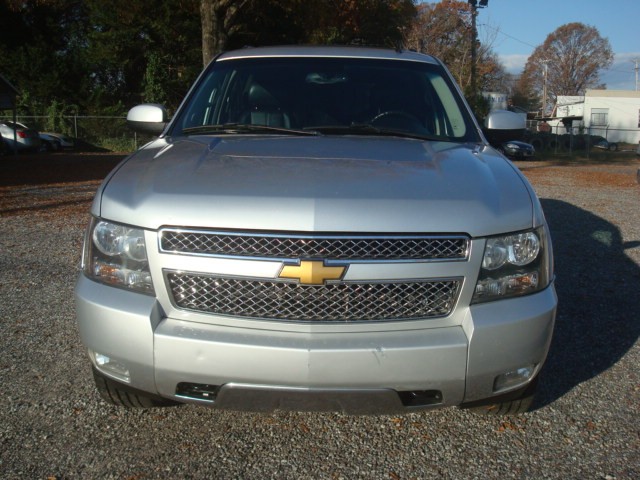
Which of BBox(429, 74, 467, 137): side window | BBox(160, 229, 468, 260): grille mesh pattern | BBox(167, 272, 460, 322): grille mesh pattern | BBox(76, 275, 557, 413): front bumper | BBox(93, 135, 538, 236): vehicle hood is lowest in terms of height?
BBox(76, 275, 557, 413): front bumper

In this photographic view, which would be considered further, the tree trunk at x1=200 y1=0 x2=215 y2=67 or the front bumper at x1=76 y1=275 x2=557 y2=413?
the tree trunk at x1=200 y1=0 x2=215 y2=67

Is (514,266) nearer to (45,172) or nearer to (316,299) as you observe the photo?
(316,299)

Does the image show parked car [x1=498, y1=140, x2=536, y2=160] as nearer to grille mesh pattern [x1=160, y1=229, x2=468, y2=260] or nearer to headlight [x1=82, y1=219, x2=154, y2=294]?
grille mesh pattern [x1=160, y1=229, x2=468, y2=260]

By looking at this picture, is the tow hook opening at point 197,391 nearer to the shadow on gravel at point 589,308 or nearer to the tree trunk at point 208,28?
the shadow on gravel at point 589,308

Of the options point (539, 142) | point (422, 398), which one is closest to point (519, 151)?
point (539, 142)

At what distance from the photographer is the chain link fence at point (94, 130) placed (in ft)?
104

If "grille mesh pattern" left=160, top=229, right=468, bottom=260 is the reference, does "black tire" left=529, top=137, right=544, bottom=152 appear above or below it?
below

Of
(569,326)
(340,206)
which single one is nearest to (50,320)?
(340,206)

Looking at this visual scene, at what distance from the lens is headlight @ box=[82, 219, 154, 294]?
8.57ft

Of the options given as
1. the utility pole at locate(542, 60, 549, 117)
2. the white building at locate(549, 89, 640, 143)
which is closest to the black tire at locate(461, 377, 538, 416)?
the white building at locate(549, 89, 640, 143)

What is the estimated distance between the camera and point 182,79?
31594 millimetres

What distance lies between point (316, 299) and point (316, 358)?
235 mm

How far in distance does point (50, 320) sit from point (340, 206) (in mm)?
2982

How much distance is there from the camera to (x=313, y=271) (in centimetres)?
246
